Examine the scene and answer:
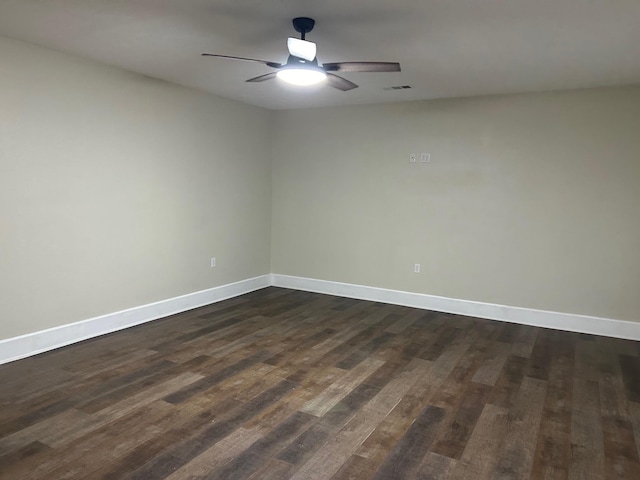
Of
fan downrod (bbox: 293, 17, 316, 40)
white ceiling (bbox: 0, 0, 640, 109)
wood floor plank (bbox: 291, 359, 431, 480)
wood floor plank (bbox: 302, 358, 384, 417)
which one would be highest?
white ceiling (bbox: 0, 0, 640, 109)

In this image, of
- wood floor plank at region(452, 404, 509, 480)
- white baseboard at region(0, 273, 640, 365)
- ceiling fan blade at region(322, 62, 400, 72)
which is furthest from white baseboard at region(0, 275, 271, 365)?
wood floor plank at region(452, 404, 509, 480)

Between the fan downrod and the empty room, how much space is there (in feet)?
0.06

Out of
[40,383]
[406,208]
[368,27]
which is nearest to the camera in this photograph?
[368,27]

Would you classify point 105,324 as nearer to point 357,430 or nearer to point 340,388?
point 340,388

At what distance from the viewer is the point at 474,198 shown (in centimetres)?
504

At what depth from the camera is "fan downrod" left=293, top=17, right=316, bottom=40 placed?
2.71m

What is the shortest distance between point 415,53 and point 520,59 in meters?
0.85

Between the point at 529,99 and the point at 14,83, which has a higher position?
the point at 529,99

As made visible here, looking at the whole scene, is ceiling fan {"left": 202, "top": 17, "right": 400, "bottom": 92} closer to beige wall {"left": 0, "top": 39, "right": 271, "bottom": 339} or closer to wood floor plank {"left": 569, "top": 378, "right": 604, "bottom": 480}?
beige wall {"left": 0, "top": 39, "right": 271, "bottom": 339}

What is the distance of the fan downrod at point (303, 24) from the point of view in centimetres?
271

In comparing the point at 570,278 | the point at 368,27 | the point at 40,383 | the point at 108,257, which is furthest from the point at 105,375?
the point at 570,278

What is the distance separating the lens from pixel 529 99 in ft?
15.4

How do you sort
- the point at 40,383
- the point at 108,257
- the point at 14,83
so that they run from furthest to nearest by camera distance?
1. the point at 108,257
2. the point at 14,83
3. the point at 40,383

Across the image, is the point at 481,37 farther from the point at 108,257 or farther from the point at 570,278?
the point at 108,257
